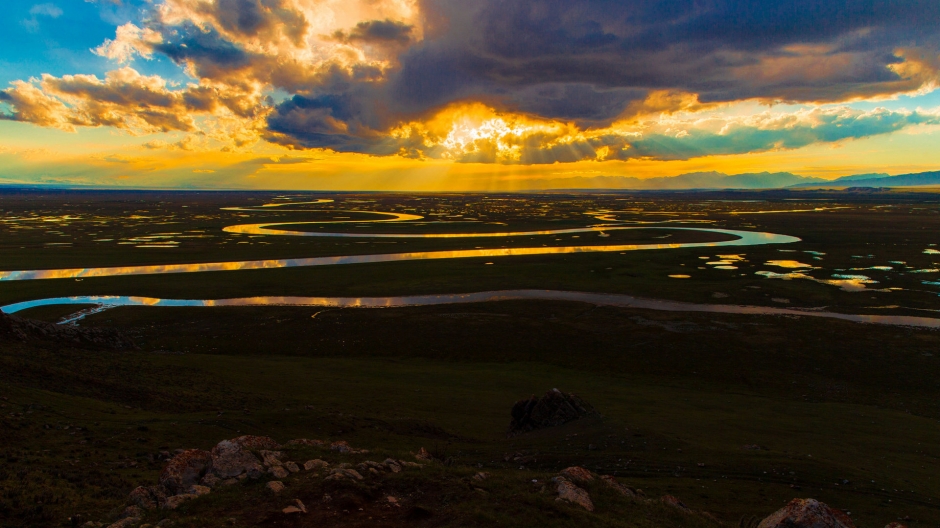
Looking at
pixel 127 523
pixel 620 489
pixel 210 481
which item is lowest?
pixel 620 489

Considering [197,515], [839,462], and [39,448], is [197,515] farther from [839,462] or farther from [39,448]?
[839,462]

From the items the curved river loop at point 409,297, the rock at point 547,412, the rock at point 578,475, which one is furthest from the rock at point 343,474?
the curved river loop at point 409,297

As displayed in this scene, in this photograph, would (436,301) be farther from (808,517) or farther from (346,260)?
(808,517)

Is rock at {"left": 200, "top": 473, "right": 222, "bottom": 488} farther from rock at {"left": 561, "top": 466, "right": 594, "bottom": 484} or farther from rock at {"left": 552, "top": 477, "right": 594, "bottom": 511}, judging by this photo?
rock at {"left": 561, "top": 466, "right": 594, "bottom": 484}

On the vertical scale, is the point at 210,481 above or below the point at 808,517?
below


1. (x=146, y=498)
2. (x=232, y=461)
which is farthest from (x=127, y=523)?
(x=232, y=461)

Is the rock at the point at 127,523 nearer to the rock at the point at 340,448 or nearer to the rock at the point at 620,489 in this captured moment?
the rock at the point at 340,448
